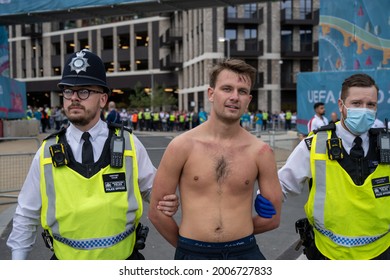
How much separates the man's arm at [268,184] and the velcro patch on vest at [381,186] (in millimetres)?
633

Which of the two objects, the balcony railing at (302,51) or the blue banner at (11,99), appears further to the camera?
the balcony railing at (302,51)

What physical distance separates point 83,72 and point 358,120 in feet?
6.09

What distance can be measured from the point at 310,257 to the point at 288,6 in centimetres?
4420

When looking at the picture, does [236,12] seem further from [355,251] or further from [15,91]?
[355,251]

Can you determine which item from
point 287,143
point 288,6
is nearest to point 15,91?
point 287,143

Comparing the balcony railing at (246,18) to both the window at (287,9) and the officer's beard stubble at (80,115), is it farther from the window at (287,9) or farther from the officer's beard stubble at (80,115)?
the officer's beard stubble at (80,115)

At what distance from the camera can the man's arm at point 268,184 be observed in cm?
302

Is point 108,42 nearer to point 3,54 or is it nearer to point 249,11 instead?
point 249,11

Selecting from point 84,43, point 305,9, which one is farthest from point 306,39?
point 84,43

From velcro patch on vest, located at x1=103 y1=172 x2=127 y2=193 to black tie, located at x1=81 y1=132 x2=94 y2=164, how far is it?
15 cm

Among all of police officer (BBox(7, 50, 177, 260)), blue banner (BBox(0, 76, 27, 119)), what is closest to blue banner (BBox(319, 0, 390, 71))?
police officer (BBox(7, 50, 177, 260))

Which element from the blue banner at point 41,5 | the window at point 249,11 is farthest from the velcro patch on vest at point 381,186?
the window at point 249,11

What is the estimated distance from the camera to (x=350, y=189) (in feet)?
10.2

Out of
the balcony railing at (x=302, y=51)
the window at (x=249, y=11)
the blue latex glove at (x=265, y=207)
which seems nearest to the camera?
the blue latex glove at (x=265, y=207)
